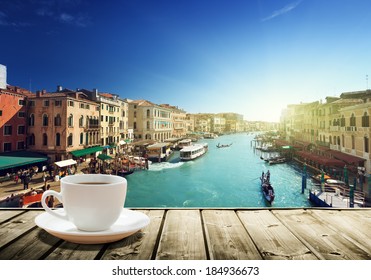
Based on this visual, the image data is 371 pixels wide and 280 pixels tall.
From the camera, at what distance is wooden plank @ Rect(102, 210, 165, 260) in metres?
0.39

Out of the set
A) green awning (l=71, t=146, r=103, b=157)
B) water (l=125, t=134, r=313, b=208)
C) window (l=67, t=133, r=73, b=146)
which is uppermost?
window (l=67, t=133, r=73, b=146)

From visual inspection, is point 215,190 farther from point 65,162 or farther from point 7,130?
point 7,130

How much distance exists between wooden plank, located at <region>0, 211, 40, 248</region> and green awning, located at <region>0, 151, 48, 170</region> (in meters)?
1.40

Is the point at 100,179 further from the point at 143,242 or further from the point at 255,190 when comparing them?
the point at 255,190

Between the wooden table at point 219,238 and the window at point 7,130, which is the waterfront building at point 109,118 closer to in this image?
the window at point 7,130

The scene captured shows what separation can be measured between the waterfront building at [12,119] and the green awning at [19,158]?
43 mm

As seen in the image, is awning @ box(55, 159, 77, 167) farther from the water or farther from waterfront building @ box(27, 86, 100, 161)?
the water

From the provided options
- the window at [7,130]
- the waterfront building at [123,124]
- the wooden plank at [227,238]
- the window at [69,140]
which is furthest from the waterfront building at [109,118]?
the wooden plank at [227,238]

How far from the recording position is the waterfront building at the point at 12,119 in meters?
1.68

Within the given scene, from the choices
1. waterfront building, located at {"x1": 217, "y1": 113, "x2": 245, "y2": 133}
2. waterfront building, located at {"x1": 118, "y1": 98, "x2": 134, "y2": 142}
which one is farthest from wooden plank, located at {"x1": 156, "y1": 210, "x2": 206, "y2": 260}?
waterfront building, located at {"x1": 217, "y1": 113, "x2": 245, "y2": 133}

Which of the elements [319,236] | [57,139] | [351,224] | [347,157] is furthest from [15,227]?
[347,157]

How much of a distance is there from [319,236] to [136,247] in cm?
37
